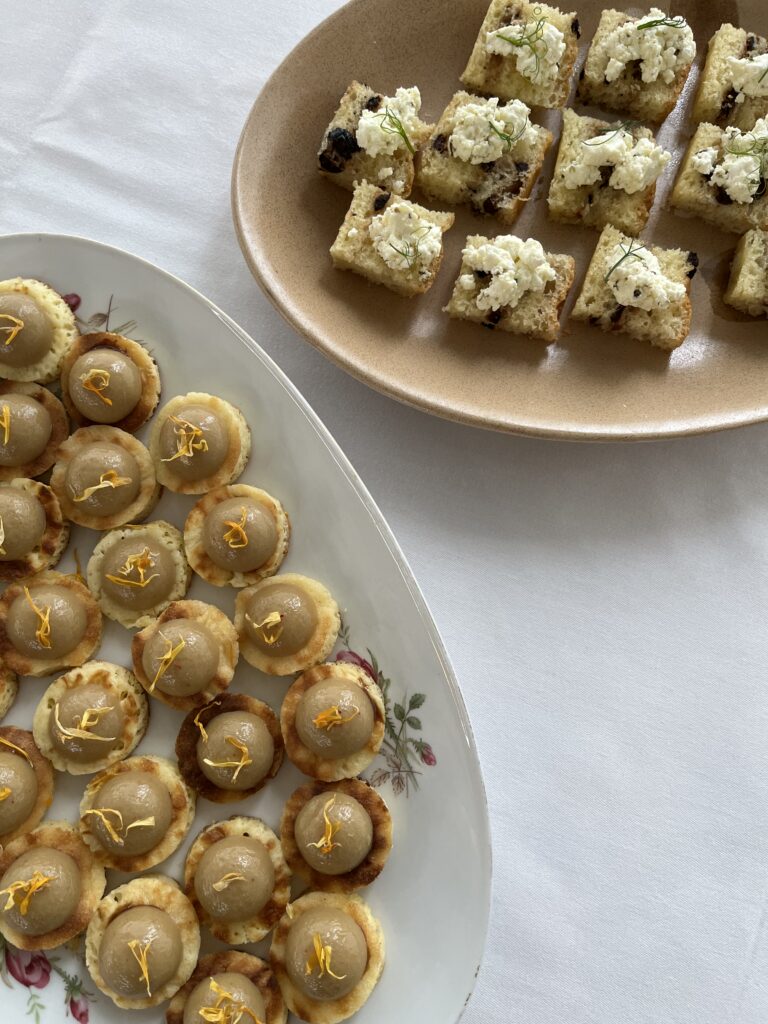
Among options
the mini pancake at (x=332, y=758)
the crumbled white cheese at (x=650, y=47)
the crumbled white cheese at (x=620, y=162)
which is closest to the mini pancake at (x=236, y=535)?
the mini pancake at (x=332, y=758)

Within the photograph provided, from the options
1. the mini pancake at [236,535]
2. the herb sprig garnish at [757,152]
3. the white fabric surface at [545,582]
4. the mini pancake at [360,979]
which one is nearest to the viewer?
the mini pancake at [360,979]

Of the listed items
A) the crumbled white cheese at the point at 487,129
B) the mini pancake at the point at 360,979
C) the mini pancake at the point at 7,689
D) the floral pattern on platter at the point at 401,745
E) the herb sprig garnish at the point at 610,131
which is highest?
the herb sprig garnish at the point at 610,131

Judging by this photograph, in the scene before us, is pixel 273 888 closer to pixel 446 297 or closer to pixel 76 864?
pixel 76 864

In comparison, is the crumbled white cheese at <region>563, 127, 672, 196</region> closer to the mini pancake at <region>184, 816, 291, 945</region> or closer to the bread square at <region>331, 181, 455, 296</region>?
the bread square at <region>331, 181, 455, 296</region>

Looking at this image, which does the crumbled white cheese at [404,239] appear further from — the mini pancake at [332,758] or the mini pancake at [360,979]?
the mini pancake at [360,979]

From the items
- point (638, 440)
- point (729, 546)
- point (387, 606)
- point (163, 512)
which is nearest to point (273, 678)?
point (387, 606)

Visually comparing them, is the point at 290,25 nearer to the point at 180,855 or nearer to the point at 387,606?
the point at 387,606

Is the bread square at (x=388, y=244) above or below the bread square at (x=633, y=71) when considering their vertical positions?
below

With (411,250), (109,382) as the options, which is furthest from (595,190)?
(109,382)
